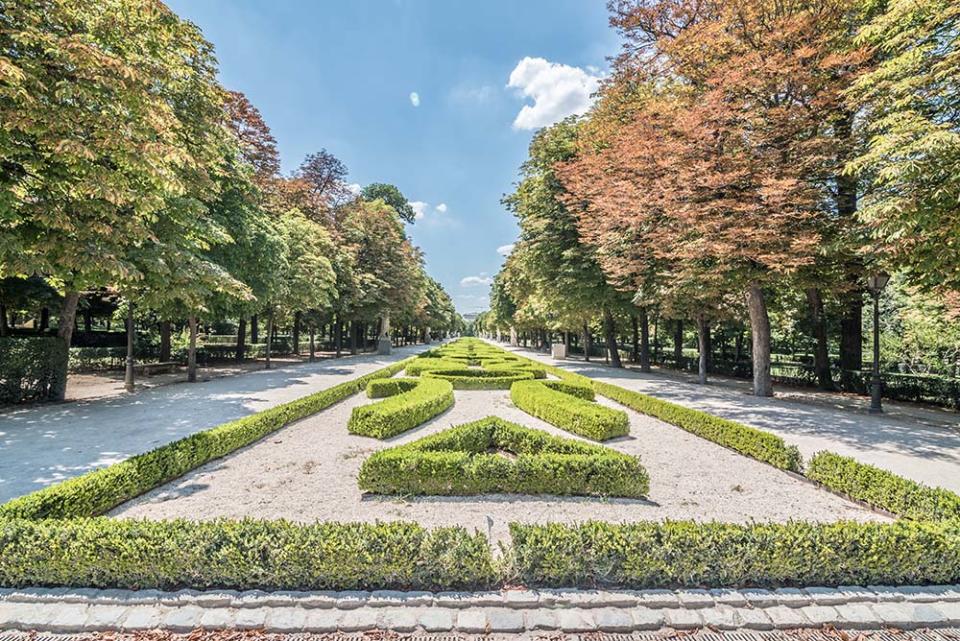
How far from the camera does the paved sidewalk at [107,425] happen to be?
21.8 ft

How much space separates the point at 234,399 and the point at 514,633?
42.7 feet

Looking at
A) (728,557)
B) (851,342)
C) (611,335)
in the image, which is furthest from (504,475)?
(611,335)

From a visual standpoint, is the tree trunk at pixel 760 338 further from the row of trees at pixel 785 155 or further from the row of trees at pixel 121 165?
the row of trees at pixel 121 165

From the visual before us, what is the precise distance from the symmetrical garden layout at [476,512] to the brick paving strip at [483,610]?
125 mm

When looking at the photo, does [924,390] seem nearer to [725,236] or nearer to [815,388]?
[815,388]

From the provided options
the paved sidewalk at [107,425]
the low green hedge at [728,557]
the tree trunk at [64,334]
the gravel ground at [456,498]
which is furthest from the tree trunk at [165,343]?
the low green hedge at [728,557]

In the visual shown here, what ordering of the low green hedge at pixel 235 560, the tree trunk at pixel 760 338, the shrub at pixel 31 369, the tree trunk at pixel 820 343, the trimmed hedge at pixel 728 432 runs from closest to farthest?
the low green hedge at pixel 235 560 → the trimmed hedge at pixel 728 432 → the shrub at pixel 31 369 → the tree trunk at pixel 760 338 → the tree trunk at pixel 820 343

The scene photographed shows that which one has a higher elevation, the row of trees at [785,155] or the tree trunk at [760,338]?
the row of trees at [785,155]

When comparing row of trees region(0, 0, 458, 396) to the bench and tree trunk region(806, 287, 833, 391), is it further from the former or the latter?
tree trunk region(806, 287, 833, 391)

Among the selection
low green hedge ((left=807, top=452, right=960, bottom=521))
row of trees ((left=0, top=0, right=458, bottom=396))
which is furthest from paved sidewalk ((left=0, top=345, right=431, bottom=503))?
low green hedge ((left=807, top=452, right=960, bottom=521))

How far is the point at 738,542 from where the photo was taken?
3762mm

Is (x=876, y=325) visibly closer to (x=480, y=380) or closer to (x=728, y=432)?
(x=728, y=432)

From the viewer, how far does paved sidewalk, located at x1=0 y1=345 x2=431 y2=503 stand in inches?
261

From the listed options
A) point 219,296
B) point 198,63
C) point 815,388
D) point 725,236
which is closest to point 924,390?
point 815,388
